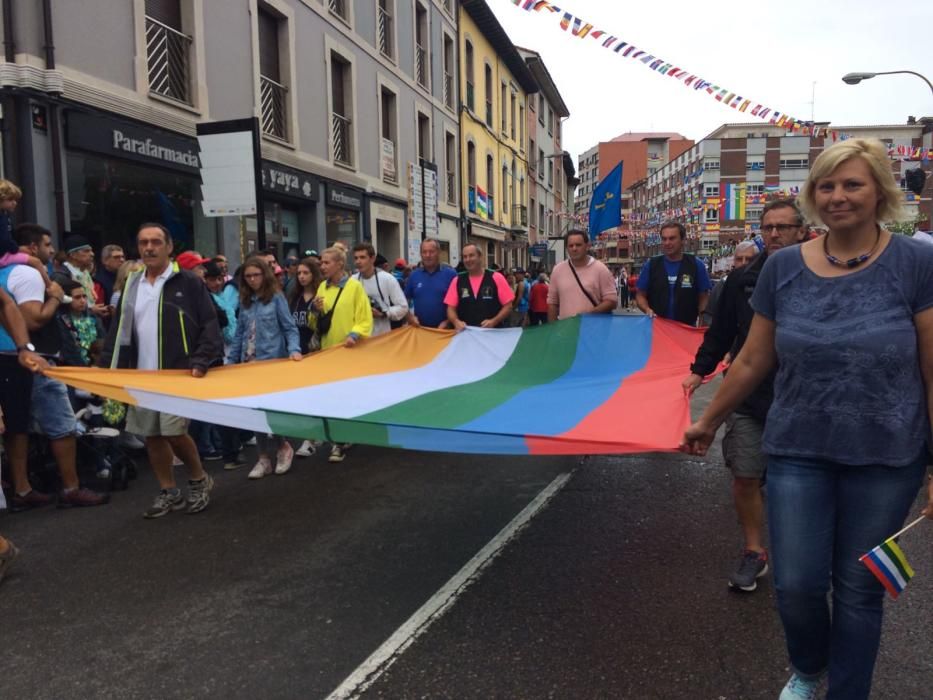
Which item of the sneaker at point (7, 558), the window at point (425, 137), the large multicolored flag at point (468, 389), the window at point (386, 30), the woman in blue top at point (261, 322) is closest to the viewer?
the large multicolored flag at point (468, 389)

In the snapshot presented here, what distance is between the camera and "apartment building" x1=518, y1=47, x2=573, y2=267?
37.1m

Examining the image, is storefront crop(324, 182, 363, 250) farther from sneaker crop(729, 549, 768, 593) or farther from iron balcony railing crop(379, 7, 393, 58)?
sneaker crop(729, 549, 768, 593)

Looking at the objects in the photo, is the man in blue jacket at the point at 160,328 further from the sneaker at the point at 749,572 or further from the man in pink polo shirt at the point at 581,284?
the sneaker at the point at 749,572

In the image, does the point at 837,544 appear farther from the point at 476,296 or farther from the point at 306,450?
the point at 306,450

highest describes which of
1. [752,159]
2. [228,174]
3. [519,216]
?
[752,159]

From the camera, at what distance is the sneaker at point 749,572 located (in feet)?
11.5

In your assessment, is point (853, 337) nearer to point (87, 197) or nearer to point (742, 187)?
point (87, 197)

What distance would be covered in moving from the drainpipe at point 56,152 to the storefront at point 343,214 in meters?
6.68

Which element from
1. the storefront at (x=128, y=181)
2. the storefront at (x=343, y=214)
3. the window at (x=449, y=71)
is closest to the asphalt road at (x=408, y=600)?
the storefront at (x=128, y=181)

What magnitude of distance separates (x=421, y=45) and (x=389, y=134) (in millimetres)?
4064

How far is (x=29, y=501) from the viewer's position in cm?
513

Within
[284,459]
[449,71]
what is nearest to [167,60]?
[284,459]

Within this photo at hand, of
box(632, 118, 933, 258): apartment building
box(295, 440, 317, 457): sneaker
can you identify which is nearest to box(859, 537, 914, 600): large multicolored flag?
box(295, 440, 317, 457): sneaker

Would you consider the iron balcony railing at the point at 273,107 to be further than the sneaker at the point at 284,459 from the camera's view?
Yes
